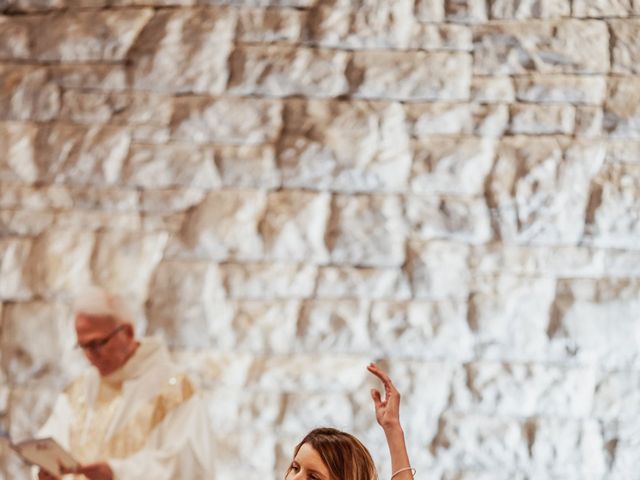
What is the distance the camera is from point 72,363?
342 centimetres

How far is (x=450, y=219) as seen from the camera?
11.1 feet

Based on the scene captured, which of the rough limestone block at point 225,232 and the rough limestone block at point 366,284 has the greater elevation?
the rough limestone block at point 225,232

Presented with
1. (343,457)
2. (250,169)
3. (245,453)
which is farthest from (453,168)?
(343,457)

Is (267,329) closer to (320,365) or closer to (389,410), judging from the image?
(320,365)

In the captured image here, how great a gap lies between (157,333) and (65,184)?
59 cm

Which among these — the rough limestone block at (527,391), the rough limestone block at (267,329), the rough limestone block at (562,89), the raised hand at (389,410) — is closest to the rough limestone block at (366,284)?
the rough limestone block at (267,329)

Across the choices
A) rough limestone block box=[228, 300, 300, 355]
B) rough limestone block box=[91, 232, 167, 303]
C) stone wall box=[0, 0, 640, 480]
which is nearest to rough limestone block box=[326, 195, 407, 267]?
stone wall box=[0, 0, 640, 480]

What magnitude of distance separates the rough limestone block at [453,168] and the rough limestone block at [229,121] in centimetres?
49

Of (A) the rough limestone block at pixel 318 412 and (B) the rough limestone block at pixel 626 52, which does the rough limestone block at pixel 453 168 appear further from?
(A) the rough limestone block at pixel 318 412

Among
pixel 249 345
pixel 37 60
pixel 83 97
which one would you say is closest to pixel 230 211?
pixel 249 345

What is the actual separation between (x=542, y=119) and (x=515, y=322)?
2.15 ft

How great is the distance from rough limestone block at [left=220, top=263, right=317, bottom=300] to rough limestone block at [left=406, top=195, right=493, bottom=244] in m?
0.36

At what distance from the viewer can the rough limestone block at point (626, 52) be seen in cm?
344

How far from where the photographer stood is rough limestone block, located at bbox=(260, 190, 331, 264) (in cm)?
340
